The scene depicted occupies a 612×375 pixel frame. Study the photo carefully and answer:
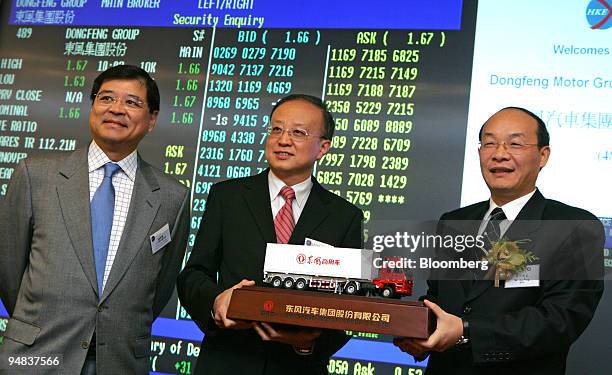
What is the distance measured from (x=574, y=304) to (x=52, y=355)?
1.50 metres

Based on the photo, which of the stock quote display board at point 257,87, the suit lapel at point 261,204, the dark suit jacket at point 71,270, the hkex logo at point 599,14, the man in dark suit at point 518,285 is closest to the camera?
the man in dark suit at point 518,285

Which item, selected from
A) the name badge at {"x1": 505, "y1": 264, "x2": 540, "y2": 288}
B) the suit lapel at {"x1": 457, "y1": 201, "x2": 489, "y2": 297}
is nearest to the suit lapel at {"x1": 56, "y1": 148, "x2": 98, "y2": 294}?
the suit lapel at {"x1": 457, "y1": 201, "x2": 489, "y2": 297}

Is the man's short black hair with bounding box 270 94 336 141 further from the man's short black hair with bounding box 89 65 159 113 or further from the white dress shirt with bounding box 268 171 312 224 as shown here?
the man's short black hair with bounding box 89 65 159 113

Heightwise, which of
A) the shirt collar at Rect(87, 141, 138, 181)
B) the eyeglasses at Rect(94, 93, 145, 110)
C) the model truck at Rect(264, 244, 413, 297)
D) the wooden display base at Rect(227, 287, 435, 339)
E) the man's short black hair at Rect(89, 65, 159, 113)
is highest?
the man's short black hair at Rect(89, 65, 159, 113)

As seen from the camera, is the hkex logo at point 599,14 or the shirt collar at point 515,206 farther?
the hkex logo at point 599,14

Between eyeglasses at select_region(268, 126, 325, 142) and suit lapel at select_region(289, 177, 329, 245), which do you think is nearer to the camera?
suit lapel at select_region(289, 177, 329, 245)

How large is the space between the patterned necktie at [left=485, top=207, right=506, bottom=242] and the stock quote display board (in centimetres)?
140

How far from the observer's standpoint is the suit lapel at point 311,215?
7.45 ft

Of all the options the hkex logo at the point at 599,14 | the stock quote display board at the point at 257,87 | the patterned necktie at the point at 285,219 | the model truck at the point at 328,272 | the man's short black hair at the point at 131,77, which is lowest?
the model truck at the point at 328,272

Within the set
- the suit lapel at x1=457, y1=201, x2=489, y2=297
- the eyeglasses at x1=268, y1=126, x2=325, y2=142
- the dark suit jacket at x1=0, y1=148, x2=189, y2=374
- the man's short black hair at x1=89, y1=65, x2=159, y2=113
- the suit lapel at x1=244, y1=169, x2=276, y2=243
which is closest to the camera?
the suit lapel at x1=457, y1=201, x2=489, y2=297

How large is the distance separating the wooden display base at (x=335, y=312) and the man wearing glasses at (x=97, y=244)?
1.65ft

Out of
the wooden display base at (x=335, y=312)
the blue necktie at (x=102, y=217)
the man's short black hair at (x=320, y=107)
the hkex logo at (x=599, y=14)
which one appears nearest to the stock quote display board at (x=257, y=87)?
the hkex logo at (x=599, y=14)

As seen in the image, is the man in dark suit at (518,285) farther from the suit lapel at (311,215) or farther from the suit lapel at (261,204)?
the suit lapel at (261,204)

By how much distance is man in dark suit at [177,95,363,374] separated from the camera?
2189mm
